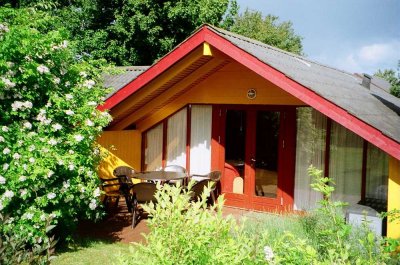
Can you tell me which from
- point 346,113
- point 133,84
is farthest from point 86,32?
point 346,113

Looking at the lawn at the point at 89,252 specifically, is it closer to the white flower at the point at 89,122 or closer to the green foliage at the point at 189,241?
the white flower at the point at 89,122

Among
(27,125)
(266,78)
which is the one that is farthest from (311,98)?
(27,125)

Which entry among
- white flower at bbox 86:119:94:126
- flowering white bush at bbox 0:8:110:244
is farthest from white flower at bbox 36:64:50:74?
white flower at bbox 86:119:94:126

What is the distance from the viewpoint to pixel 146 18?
2269 centimetres

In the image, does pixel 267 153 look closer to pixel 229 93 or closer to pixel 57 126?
pixel 229 93

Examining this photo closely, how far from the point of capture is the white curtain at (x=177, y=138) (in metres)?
12.0

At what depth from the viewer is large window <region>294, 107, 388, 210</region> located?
9.62m

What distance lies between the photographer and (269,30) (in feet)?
131

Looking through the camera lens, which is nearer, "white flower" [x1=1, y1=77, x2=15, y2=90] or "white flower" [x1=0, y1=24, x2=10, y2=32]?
"white flower" [x1=1, y1=77, x2=15, y2=90]

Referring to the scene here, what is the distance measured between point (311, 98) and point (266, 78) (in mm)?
→ 1046

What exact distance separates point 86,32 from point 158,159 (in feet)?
46.0

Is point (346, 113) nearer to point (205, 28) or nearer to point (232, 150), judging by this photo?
point (205, 28)

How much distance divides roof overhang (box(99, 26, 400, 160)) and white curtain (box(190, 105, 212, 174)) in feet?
7.08

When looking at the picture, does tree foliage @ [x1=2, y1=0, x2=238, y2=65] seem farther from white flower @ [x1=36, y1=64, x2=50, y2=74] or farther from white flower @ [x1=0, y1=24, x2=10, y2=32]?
white flower @ [x1=36, y1=64, x2=50, y2=74]
